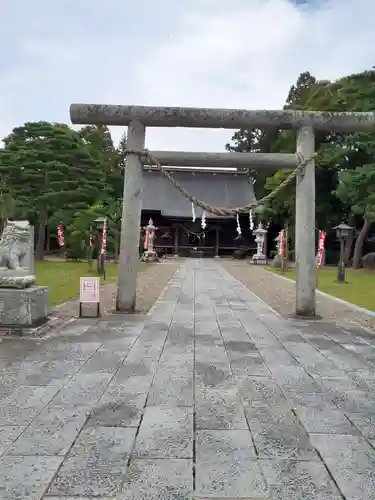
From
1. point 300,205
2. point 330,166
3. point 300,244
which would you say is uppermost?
point 330,166

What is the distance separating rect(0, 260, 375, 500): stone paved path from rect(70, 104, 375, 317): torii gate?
2092 mm

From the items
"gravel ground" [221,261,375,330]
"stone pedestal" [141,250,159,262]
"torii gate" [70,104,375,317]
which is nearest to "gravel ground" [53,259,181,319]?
"torii gate" [70,104,375,317]

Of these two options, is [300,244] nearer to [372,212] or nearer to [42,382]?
[42,382]

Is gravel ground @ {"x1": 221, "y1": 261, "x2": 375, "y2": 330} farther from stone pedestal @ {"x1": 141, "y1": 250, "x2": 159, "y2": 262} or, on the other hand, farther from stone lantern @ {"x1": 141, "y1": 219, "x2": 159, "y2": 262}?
stone lantern @ {"x1": 141, "y1": 219, "x2": 159, "y2": 262}

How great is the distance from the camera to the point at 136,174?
28.2 ft

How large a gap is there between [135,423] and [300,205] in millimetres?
6047

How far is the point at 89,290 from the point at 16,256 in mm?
1459

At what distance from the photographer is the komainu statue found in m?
6.73

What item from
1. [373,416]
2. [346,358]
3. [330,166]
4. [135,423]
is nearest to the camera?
[135,423]

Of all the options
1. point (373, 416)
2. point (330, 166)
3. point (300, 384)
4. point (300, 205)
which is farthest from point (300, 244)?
point (330, 166)

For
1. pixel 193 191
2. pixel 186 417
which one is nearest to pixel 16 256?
pixel 186 417

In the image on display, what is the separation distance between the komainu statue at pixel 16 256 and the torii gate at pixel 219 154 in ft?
6.05

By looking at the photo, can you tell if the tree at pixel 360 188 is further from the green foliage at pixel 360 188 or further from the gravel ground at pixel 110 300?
the gravel ground at pixel 110 300

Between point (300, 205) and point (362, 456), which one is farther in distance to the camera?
point (300, 205)
